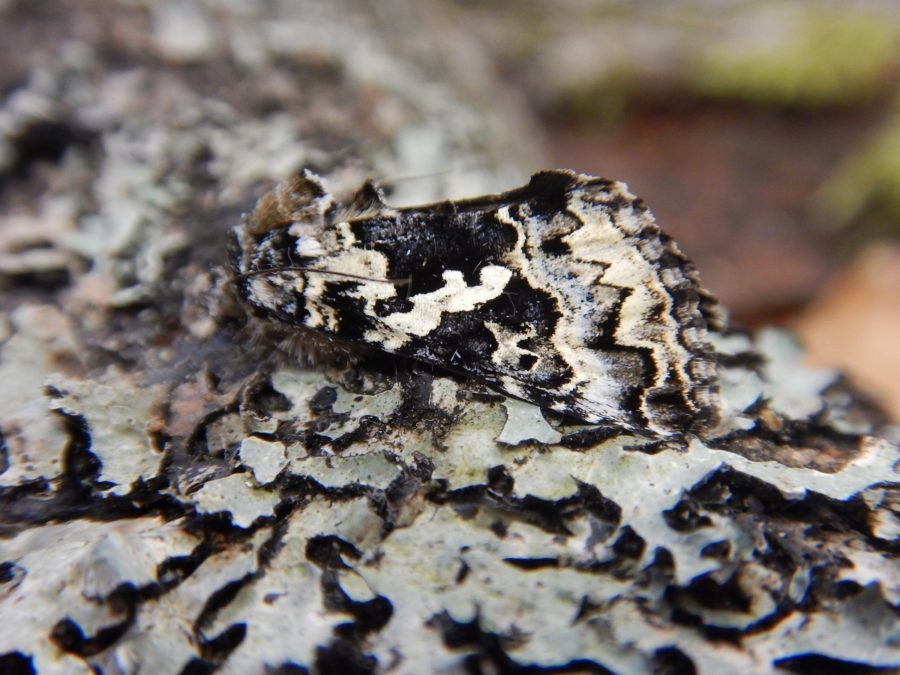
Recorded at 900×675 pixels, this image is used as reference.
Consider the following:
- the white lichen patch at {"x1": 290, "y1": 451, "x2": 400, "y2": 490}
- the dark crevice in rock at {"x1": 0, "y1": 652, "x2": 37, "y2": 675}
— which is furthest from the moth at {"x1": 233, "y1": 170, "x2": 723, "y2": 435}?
the dark crevice in rock at {"x1": 0, "y1": 652, "x2": 37, "y2": 675}

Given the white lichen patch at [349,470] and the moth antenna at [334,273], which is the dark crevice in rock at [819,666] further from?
the moth antenna at [334,273]

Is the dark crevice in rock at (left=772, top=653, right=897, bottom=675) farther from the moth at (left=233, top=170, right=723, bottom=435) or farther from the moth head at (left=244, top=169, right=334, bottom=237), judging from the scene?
the moth head at (left=244, top=169, right=334, bottom=237)

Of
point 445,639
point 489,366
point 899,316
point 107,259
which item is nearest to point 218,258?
point 107,259

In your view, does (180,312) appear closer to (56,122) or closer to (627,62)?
(56,122)

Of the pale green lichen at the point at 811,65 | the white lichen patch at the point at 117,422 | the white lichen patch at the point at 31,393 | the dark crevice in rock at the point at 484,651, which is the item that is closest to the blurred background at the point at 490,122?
the pale green lichen at the point at 811,65

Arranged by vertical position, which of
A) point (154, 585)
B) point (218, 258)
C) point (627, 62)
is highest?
point (627, 62)

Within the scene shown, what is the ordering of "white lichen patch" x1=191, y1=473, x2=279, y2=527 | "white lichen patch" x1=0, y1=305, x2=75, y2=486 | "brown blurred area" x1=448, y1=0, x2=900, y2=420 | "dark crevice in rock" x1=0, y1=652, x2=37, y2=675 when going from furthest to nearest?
"brown blurred area" x1=448, y1=0, x2=900, y2=420 → "white lichen patch" x1=0, y1=305, x2=75, y2=486 → "white lichen patch" x1=191, y1=473, x2=279, y2=527 → "dark crevice in rock" x1=0, y1=652, x2=37, y2=675

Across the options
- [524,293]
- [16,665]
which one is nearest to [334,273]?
[524,293]
